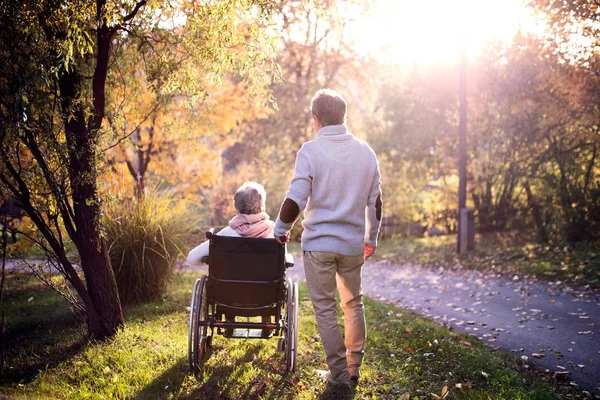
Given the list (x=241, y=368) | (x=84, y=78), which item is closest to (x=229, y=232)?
(x=241, y=368)

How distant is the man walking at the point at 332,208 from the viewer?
3.62 metres

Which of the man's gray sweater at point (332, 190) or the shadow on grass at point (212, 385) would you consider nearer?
the man's gray sweater at point (332, 190)

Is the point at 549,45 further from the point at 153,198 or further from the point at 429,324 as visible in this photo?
the point at 153,198

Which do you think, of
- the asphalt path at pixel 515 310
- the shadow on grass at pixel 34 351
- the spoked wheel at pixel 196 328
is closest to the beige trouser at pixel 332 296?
the spoked wheel at pixel 196 328

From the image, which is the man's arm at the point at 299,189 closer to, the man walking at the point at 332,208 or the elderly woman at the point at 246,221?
the man walking at the point at 332,208

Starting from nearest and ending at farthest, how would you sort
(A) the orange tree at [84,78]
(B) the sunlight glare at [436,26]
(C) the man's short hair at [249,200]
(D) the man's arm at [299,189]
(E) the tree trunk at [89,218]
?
1. (D) the man's arm at [299,189]
2. (A) the orange tree at [84,78]
3. (C) the man's short hair at [249,200]
4. (E) the tree trunk at [89,218]
5. (B) the sunlight glare at [436,26]

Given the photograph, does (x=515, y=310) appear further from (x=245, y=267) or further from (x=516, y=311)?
(x=245, y=267)

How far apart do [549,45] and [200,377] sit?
10412 mm

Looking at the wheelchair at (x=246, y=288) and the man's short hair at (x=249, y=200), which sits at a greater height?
the man's short hair at (x=249, y=200)

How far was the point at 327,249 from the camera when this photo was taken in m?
3.63

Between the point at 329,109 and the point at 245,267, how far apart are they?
4.62ft

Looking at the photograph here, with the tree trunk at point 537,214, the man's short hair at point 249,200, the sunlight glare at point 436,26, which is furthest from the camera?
the sunlight glare at point 436,26

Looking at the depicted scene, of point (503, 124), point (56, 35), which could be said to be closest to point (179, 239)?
point (56, 35)

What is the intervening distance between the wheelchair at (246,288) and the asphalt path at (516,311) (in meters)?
2.44
